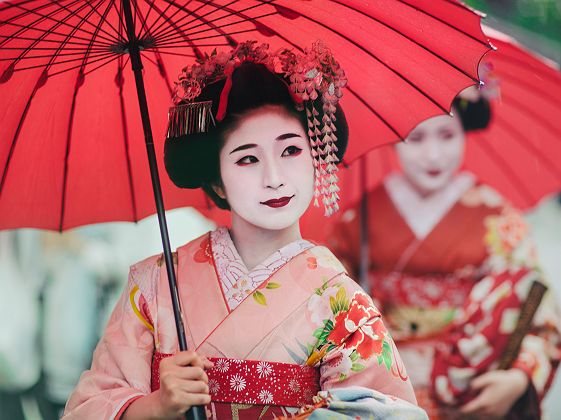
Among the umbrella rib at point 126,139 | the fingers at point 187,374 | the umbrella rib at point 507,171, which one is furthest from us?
the umbrella rib at point 507,171

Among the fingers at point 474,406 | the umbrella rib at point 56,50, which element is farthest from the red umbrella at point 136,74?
the fingers at point 474,406

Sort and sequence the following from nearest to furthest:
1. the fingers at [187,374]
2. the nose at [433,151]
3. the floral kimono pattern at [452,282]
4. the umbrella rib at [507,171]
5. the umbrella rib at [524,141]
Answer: the fingers at [187,374]
the umbrella rib at [524,141]
the umbrella rib at [507,171]
the floral kimono pattern at [452,282]
the nose at [433,151]

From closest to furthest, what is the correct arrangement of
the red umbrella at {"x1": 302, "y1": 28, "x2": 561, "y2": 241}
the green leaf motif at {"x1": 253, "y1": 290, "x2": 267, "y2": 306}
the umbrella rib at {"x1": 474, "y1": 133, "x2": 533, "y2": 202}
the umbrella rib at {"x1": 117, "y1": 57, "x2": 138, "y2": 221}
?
the green leaf motif at {"x1": 253, "y1": 290, "x2": 267, "y2": 306} < the umbrella rib at {"x1": 117, "y1": 57, "x2": 138, "y2": 221} < the red umbrella at {"x1": 302, "y1": 28, "x2": 561, "y2": 241} < the umbrella rib at {"x1": 474, "y1": 133, "x2": 533, "y2": 202}

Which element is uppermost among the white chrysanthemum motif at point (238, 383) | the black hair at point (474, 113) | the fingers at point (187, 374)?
the black hair at point (474, 113)

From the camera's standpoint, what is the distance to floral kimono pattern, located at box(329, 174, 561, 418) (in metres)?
4.60

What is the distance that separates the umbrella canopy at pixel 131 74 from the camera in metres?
2.41

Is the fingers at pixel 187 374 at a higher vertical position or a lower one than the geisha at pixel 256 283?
lower

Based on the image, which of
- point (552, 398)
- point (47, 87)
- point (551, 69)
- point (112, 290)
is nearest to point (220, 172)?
point (47, 87)

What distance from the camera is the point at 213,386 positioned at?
7.61 ft

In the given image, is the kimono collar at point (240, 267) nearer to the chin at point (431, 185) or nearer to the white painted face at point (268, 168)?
the white painted face at point (268, 168)

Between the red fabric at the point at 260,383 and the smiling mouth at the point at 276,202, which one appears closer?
the red fabric at the point at 260,383

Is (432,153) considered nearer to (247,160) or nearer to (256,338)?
(247,160)

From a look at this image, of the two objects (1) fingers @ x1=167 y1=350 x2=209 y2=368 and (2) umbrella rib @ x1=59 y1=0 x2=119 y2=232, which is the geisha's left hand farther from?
(1) fingers @ x1=167 y1=350 x2=209 y2=368

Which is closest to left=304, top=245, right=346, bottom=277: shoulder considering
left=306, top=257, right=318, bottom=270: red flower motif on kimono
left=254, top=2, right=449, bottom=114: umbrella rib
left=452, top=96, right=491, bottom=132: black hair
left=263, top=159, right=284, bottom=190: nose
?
left=306, top=257, right=318, bottom=270: red flower motif on kimono
